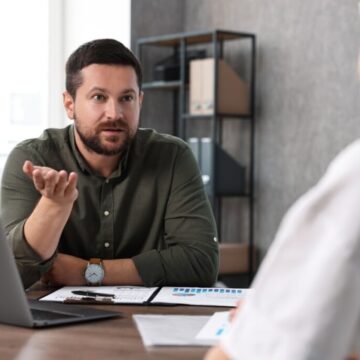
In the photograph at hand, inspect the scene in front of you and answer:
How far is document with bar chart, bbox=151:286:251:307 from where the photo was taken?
1.73 m

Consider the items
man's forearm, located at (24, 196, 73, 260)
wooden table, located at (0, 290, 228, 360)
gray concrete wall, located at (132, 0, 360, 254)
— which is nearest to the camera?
wooden table, located at (0, 290, 228, 360)

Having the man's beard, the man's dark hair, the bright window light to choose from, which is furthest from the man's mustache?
the bright window light

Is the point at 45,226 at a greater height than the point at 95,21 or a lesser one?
lesser

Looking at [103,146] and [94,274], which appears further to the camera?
[103,146]

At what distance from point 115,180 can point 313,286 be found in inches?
68.2

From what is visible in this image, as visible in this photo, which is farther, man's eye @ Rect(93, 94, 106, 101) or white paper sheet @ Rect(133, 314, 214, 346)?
man's eye @ Rect(93, 94, 106, 101)

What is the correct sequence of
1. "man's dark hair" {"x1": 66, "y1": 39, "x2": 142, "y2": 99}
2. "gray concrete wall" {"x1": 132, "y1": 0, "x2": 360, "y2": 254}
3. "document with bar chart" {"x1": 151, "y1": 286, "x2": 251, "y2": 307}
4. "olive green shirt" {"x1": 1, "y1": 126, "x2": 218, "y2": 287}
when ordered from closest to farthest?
"document with bar chart" {"x1": 151, "y1": 286, "x2": 251, "y2": 307} → "olive green shirt" {"x1": 1, "y1": 126, "x2": 218, "y2": 287} → "man's dark hair" {"x1": 66, "y1": 39, "x2": 142, "y2": 99} → "gray concrete wall" {"x1": 132, "y1": 0, "x2": 360, "y2": 254}

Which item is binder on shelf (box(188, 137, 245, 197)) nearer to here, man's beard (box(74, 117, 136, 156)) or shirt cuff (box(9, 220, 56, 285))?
man's beard (box(74, 117, 136, 156))

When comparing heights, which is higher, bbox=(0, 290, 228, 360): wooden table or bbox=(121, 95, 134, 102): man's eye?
bbox=(121, 95, 134, 102): man's eye

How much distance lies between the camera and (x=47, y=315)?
1.56 m

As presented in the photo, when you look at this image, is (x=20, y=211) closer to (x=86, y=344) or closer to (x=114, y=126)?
(x=114, y=126)

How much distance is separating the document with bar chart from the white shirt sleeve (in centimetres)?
99

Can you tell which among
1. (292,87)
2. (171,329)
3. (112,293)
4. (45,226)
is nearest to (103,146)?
(45,226)

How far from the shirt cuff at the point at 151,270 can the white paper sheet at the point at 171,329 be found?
526mm
